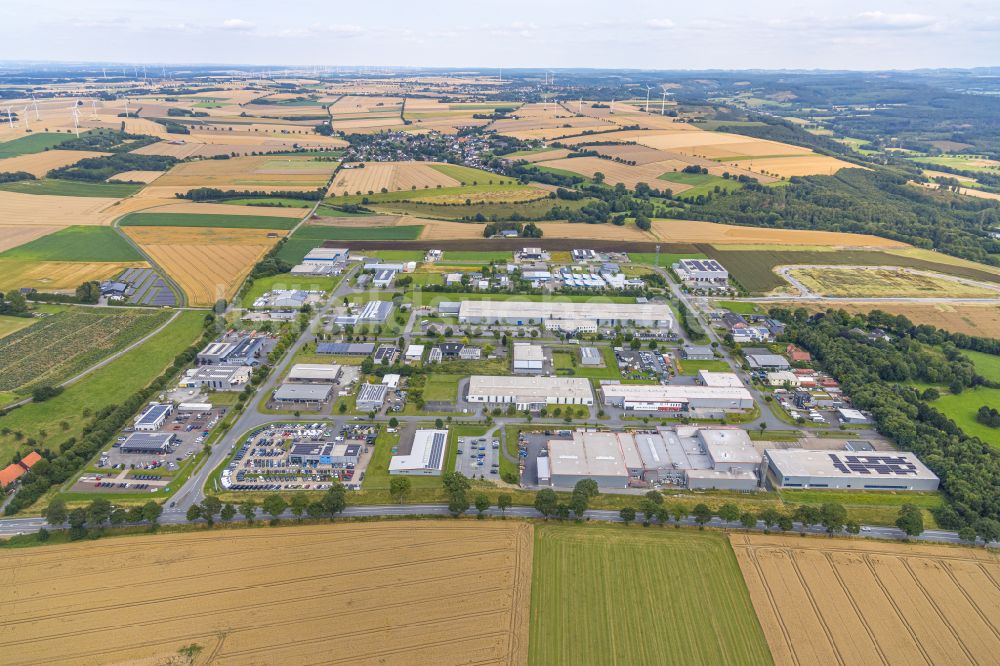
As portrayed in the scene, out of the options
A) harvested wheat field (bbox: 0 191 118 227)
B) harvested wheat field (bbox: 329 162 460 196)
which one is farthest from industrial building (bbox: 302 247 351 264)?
harvested wheat field (bbox: 0 191 118 227)

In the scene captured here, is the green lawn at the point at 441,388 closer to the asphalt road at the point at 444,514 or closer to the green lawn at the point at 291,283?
the asphalt road at the point at 444,514

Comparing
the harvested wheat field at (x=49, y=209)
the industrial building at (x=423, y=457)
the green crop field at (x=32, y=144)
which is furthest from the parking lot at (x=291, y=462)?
the green crop field at (x=32, y=144)

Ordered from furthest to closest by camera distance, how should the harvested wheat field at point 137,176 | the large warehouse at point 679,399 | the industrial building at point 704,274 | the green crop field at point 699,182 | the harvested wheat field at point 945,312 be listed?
→ the harvested wheat field at point 137,176, the green crop field at point 699,182, the industrial building at point 704,274, the harvested wheat field at point 945,312, the large warehouse at point 679,399

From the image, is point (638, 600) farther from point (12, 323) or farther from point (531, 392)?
point (12, 323)

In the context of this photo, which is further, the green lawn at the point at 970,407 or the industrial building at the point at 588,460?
the green lawn at the point at 970,407

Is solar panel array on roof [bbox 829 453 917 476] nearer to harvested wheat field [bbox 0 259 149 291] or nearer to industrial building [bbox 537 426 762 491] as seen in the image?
industrial building [bbox 537 426 762 491]
